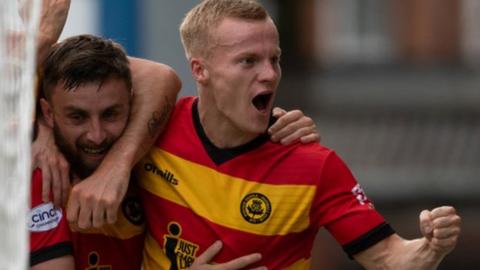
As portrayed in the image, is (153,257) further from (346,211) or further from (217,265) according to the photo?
(346,211)

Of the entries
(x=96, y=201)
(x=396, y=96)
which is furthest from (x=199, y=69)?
(x=396, y=96)

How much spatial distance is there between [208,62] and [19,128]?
142 centimetres

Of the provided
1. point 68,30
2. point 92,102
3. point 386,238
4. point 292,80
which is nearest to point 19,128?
point 92,102

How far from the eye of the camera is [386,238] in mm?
7426

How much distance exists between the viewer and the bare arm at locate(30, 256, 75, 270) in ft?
24.3

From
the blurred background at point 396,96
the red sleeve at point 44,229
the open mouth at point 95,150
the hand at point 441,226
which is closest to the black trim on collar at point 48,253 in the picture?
the red sleeve at point 44,229

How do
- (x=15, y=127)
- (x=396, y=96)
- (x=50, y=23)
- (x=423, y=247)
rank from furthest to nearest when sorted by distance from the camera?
(x=396, y=96)
(x=50, y=23)
(x=423, y=247)
(x=15, y=127)

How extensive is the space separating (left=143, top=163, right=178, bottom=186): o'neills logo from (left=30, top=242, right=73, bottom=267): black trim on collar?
0.50 metres

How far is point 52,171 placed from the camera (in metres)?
7.54

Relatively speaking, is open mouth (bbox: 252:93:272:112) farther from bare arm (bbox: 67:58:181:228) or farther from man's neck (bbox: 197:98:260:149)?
bare arm (bbox: 67:58:181:228)

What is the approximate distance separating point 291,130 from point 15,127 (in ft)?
5.16

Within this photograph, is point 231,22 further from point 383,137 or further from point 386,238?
point 383,137

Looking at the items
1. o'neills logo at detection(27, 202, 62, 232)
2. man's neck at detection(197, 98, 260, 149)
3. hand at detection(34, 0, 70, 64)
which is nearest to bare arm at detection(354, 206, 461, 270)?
man's neck at detection(197, 98, 260, 149)

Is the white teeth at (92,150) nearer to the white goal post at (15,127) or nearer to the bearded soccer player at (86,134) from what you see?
the bearded soccer player at (86,134)
